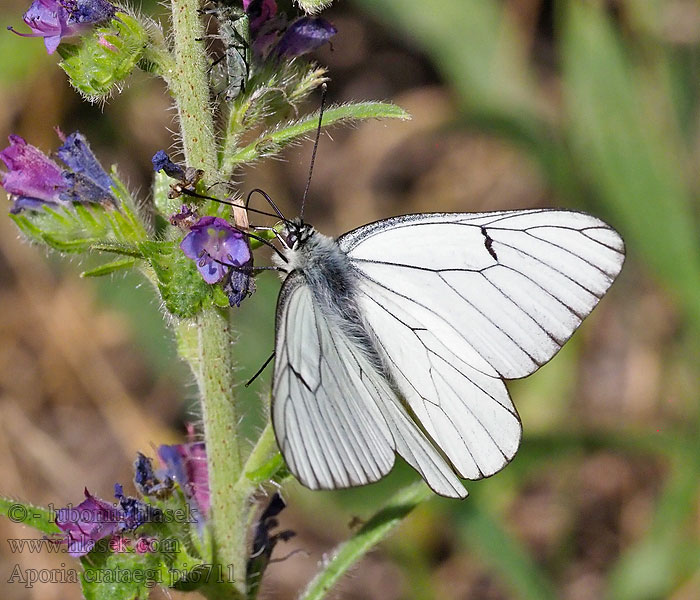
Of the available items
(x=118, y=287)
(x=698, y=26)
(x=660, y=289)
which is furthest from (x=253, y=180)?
(x=698, y=26)

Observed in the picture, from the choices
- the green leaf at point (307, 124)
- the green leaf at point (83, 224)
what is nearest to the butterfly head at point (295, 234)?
the green leaf at point (307, 124)

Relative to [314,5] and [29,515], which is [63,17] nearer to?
[314,5]

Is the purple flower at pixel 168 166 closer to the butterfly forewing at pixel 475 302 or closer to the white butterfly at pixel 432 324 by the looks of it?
the white butterfly at pixel 432 324

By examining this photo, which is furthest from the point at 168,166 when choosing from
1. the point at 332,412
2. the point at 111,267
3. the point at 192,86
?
the point at 332,412

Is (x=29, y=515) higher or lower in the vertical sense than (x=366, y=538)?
higher

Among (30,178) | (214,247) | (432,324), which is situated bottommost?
(432,324)

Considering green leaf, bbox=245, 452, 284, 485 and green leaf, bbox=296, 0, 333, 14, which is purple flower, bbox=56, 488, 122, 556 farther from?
green leaf, bbox=296, 0, 333, 14
